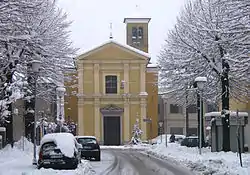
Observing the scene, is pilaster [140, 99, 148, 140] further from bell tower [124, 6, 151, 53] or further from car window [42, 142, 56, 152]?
car window [42, 142, 56, 152]

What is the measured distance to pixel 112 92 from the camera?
236 ft

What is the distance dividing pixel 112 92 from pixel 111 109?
8.10 ft

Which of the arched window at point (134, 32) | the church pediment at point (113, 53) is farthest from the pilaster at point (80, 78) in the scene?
the arched window at point (134, 32)

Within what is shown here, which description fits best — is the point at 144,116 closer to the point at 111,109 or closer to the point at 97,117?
the point at 111,109

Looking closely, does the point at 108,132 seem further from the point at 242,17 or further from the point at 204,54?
the point at 242,17

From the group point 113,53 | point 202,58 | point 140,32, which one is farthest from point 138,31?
point 202,58

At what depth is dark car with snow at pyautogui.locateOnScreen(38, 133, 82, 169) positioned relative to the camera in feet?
70.9

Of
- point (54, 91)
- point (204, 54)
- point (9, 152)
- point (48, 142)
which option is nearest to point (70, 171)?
point (48, 142)

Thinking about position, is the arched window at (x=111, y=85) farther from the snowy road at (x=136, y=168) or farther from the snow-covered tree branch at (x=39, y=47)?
the snowy road at (x=136, y=168)

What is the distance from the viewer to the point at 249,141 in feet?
115

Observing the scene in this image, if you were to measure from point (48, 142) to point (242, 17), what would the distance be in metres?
9.19

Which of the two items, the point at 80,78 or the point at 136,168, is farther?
the point at 80,78

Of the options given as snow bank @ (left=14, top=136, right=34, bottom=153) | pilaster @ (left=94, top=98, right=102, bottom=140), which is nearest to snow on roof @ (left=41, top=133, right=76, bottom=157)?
snow bank @ (left=14, top=136, right=34, bottom=153)

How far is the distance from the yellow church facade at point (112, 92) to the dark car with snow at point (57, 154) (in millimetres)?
48099
